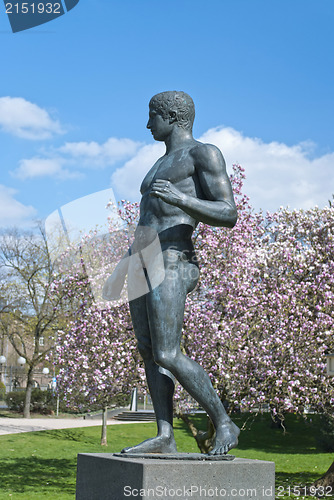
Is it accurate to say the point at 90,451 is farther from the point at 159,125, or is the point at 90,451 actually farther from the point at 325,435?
the point at 159,125

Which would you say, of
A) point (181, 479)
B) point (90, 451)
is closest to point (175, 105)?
point (181, 479)

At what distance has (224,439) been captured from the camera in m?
3.97

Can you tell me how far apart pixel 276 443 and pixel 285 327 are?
14402mm

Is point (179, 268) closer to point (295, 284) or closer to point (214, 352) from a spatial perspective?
point (214, 352)

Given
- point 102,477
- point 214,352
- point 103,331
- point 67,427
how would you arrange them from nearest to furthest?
1. point 102,477
2. point 214,352
3. point 103,331
4. point 67,427

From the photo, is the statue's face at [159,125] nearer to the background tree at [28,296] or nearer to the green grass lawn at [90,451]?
the green grass lawn at [90,451]

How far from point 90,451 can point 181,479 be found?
1677 centimetres

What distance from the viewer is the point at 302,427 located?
2891 cm

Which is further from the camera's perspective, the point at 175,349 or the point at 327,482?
the point at 327,482

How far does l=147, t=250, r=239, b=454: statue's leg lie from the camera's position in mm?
4000

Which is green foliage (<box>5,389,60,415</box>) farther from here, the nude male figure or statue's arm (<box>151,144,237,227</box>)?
statue's arm (<box>151,144,237,227</box>)

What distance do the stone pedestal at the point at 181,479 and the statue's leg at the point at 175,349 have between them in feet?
0.93

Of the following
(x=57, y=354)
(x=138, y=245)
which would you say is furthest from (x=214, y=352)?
(x=138, y=245)

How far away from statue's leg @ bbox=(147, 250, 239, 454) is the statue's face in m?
1.08
